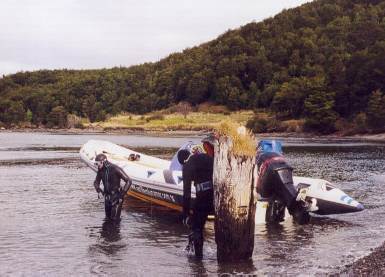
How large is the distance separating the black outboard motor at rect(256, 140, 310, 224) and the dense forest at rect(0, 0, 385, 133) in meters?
62.6

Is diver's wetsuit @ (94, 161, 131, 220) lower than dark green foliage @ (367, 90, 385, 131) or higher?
lower

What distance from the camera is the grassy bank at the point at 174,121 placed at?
114 m

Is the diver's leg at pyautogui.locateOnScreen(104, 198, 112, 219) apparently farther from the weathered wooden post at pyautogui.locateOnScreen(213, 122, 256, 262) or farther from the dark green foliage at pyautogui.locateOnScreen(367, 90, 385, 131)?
the dark green foliage at pyautogui.locateOnScreen(367, 90, 385, 131)

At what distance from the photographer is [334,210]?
15211 millimetres

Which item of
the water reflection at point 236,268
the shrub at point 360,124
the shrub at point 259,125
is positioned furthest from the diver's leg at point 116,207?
the shrub at point 259,125

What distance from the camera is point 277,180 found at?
44.7 ft

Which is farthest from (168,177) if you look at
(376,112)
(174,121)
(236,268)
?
(174,121)

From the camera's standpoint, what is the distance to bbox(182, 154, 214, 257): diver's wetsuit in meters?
10.2

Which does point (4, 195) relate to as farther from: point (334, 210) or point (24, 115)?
point (24, 115)

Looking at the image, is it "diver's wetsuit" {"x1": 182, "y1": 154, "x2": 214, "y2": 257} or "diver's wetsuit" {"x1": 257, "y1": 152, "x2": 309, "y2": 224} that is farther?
"diver's wetsuit" {"x1": 257, "y1": 152, "x2": 309, "y2": 224}

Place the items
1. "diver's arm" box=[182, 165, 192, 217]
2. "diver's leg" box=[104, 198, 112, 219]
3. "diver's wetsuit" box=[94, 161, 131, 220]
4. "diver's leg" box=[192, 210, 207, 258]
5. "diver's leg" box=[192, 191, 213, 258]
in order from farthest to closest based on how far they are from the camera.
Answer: "diver's leg" box=[104, 198, 112, 219]
"diver's wetsuit" box=[94, 161, 131, 220]
"diver's leg" box=[192, 210, 207, 258]
"diver's leg" box=[192, 191, 213, 258]
"diver's arm" box=[182, 165, 192, 217]

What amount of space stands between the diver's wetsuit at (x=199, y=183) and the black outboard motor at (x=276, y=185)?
12.0ft

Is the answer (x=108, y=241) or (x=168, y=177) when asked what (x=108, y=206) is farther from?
(x=108, y=241)

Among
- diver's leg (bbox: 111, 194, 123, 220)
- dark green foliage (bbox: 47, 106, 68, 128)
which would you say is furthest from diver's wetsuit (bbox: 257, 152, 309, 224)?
dark green foliage (bbox: 47, 106, 68, 128)
